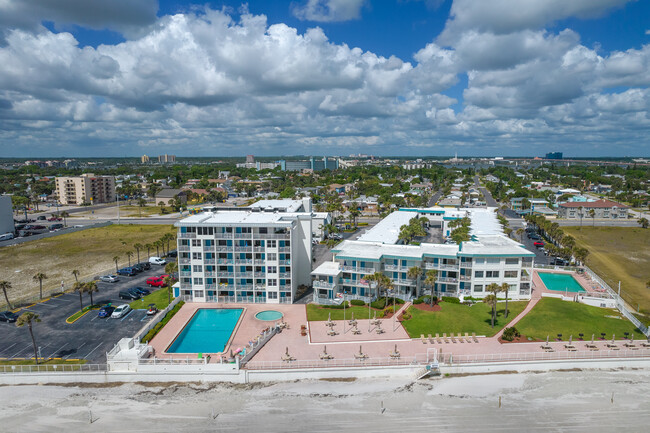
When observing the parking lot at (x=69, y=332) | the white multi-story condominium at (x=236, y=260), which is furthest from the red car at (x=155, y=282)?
the white multi-story condominium at (x=236, y=260)

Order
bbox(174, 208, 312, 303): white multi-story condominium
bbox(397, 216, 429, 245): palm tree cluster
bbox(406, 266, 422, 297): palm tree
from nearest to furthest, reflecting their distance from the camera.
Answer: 1. bbox(406, 266, 422, 297): palm tree
2. bbox(174, 208, 312, 303): white multi-story condominium
3. bbox(397, 216, 429, 245): palm tree cluster

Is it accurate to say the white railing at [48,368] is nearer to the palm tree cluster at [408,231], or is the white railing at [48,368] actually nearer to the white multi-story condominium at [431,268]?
the white multi-story condominium at [431,268]

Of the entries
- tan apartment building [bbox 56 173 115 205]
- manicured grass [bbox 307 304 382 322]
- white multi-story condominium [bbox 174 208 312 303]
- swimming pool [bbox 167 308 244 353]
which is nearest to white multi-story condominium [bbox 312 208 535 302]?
manicured grass [bbox 307 304 382 322]

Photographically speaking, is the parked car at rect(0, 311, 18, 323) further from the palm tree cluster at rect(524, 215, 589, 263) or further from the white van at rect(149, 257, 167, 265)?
the palm tree cluster at rect(524, 215, 589, 263)

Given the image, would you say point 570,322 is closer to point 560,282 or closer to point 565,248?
point 560,282

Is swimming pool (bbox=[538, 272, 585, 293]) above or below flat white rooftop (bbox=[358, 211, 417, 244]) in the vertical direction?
below

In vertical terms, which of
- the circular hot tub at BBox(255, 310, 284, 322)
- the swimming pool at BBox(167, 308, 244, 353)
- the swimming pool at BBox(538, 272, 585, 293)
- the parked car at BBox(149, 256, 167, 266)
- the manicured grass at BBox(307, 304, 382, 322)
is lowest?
the swimming pool at BBox(167, 308, 244, 353)

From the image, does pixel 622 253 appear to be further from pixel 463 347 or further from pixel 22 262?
pixel 22 262

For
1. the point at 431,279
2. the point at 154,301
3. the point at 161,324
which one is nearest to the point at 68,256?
the point at 154,301
